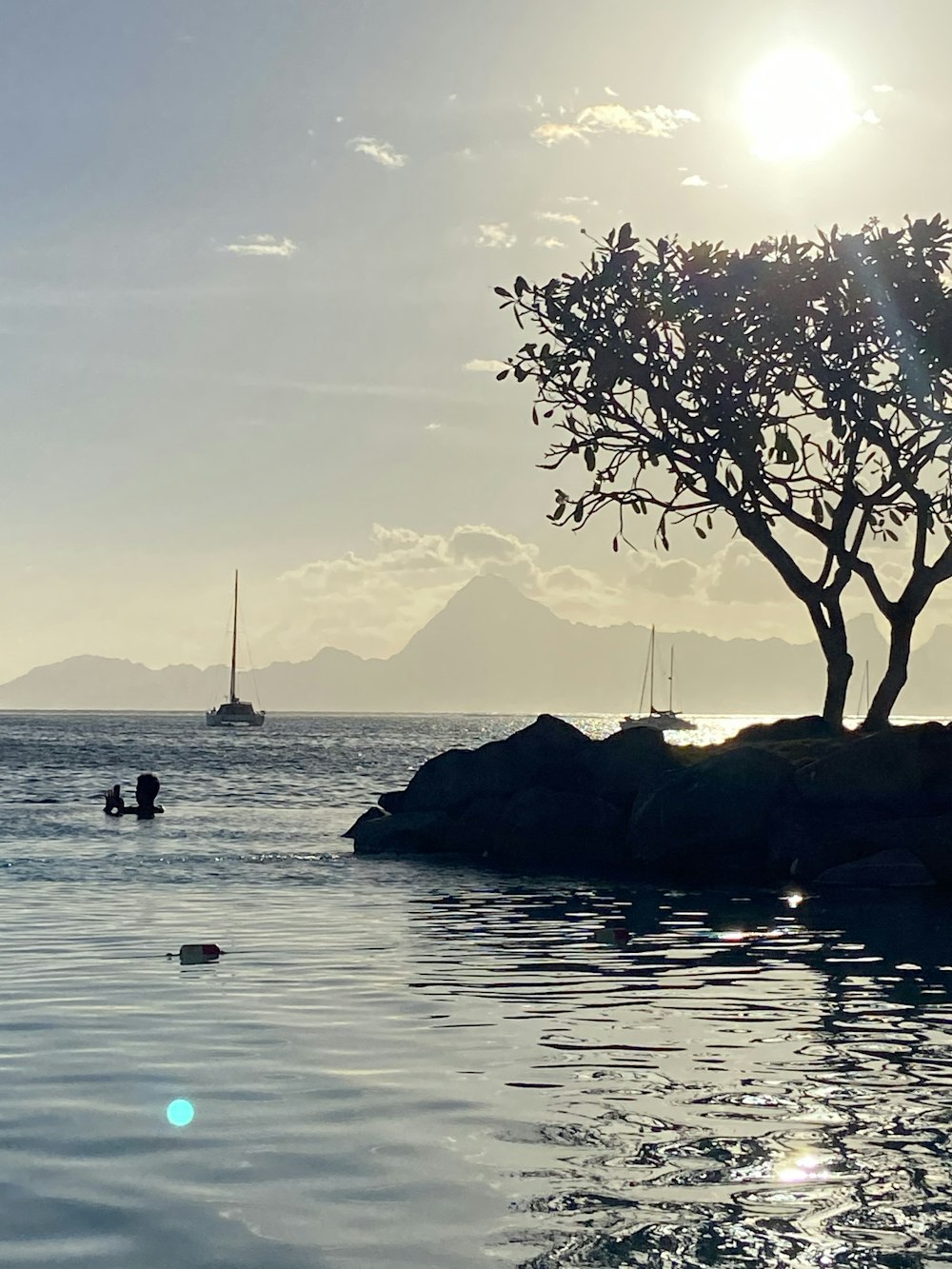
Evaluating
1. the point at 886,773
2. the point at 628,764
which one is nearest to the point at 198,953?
the point at 886,773

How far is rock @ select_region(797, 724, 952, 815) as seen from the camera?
2939 cm

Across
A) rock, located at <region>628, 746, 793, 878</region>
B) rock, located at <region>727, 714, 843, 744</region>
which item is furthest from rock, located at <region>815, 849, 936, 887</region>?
rock, located at <region>727, 714, 843, 744</region>

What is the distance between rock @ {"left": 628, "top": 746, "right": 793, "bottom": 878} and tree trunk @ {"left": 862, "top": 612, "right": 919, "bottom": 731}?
21.5ft

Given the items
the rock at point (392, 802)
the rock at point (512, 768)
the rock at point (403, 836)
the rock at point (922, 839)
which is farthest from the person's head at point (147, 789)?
the rock at point (922, 839)

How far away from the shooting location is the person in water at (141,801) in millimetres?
45250

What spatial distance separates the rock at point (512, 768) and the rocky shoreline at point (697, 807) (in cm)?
4

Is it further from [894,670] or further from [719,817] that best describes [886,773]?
[894,670]

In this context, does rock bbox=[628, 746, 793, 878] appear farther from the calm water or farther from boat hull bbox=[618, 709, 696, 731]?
boat hull bbox=[618, 709, 696, 731]

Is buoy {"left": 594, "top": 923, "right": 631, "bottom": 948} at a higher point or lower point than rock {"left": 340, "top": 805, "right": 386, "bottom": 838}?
higher

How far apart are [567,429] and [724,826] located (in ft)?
39.6

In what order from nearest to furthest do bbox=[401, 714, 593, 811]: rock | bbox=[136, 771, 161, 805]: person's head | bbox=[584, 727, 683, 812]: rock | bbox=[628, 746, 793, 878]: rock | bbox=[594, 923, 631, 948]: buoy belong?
bbox=[594, 923, 631, 948]: buoy, bbox=[628, 746, 793, 878]: rock, bbox=[584, 727, 683, 812]: rock, bbox=[401, 714, 593, 811]: rock, bbox=[136, 771, 161, 805]: person's head

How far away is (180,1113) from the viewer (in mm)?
9570

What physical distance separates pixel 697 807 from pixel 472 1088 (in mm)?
20953

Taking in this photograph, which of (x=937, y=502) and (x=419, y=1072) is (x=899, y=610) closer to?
(x=937, y=502)
